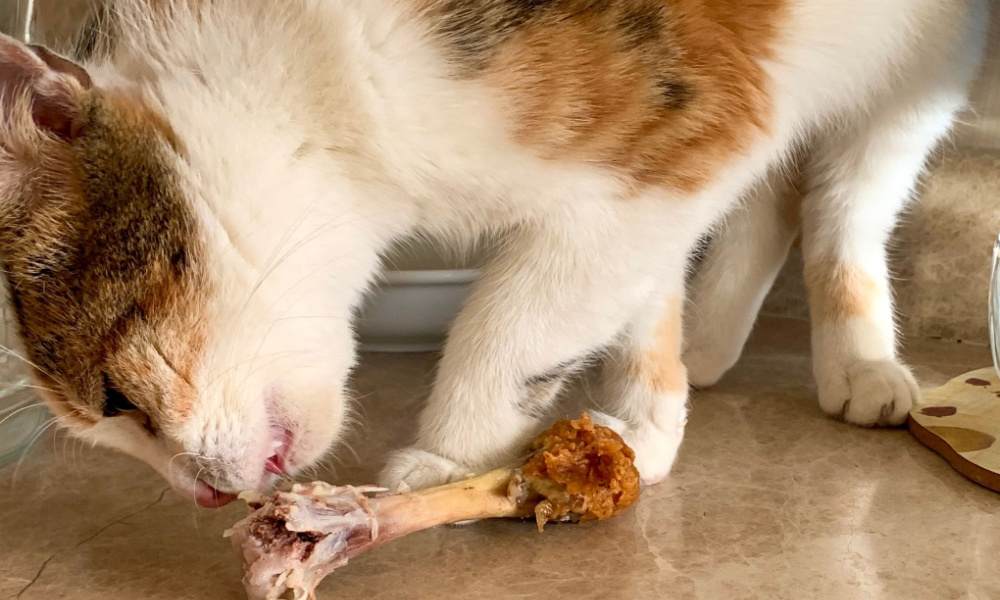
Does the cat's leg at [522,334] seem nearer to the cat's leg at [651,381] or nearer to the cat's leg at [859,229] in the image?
the cat's leg at [651,381]

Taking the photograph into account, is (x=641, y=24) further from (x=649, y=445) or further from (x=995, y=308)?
(x=995, y=308)

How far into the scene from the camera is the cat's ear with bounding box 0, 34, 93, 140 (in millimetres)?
742

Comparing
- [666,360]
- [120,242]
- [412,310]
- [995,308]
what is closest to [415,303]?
[412,310]

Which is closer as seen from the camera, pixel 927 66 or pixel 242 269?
pixel 242 269

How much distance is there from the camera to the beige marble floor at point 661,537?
84 cm

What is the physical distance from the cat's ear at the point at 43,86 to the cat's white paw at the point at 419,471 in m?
0.41

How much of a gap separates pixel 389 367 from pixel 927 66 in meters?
0.79

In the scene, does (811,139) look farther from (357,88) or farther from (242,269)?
(242,269)

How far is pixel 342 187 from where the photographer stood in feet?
2.89

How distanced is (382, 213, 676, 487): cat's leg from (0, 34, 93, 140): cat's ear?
0.40 m

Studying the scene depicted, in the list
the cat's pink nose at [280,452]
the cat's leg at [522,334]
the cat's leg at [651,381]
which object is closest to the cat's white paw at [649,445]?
the cat's leg at [651,381]

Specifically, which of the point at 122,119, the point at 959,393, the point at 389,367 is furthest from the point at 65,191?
the point at 959,393

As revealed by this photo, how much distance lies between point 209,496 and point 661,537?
403mm

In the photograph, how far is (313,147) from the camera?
0.86m
